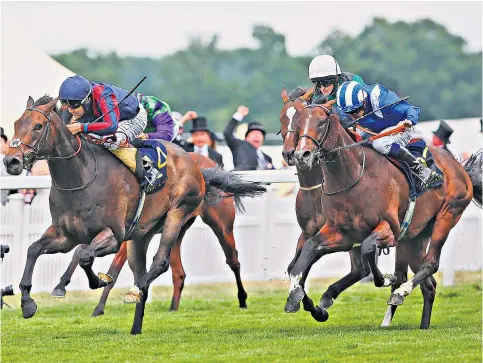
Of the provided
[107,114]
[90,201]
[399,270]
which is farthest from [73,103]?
[399,270]

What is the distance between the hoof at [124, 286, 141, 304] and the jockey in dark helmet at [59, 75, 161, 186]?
0.94 m

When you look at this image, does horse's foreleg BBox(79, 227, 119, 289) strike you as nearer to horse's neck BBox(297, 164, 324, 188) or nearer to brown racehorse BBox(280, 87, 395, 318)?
brown racehorse BBox(280, 87, 395, 318)

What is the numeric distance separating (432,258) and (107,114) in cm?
298

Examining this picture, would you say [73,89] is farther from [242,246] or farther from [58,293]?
[242,246]

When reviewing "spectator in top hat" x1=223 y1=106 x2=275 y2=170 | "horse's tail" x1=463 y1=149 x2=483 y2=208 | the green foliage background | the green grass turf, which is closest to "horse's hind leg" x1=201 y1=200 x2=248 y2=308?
the green grass turf

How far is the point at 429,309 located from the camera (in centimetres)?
1094

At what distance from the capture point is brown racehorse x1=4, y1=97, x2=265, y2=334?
9.84 metres

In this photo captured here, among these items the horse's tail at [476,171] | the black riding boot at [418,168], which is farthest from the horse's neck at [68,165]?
the horse's tail at [476,171]

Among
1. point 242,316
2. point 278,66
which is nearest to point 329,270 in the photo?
point 242,316

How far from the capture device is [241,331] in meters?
10.9

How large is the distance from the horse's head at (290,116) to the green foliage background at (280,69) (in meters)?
31.0

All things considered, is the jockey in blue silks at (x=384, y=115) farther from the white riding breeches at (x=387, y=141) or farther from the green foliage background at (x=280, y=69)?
the green foliage background at (x=280, y=69)

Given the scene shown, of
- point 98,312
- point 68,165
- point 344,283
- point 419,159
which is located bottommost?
point 98,312

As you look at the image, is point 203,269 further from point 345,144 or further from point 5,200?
point 345,144
